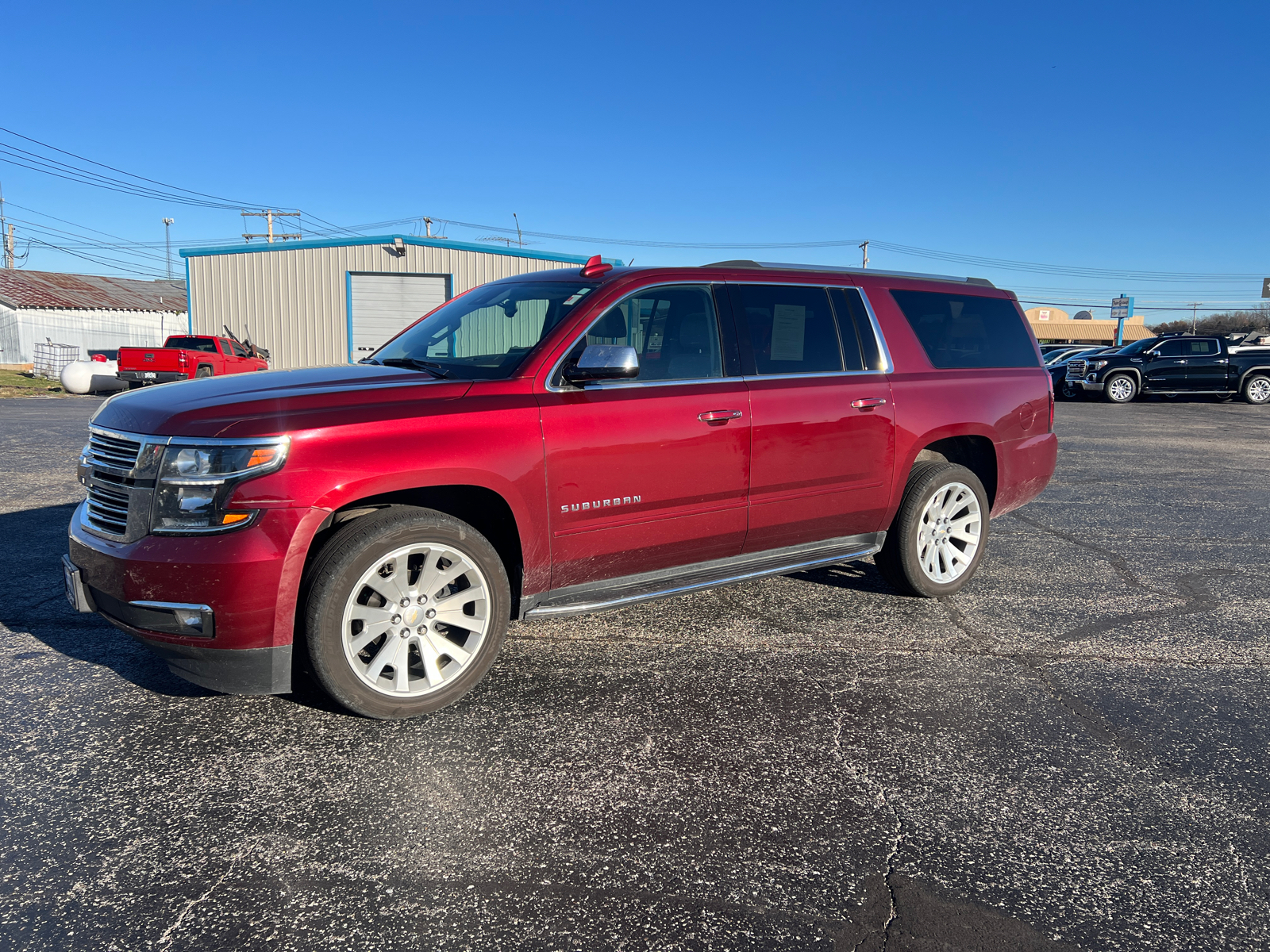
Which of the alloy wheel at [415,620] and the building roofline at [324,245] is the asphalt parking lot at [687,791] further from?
the building roofline at [324,245]

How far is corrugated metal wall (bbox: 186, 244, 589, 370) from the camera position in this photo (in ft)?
88.1

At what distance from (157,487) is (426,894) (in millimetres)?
1789

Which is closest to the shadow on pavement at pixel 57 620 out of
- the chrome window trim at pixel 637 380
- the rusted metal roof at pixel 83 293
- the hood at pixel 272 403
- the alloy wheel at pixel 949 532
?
the hood at pixel 272 403

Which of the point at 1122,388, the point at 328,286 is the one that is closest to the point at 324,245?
the point at 328,286

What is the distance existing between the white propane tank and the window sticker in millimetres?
24453

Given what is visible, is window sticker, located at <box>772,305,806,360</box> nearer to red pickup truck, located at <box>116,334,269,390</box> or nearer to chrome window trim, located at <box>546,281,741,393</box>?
chrome window trim, located at <box>546,281,741,393</box>

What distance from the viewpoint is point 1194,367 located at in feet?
78.2

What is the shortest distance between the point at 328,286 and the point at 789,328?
2504cm

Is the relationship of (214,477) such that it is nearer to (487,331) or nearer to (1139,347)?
(487,331)

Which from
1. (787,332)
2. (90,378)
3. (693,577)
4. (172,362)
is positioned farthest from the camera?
(90,378)

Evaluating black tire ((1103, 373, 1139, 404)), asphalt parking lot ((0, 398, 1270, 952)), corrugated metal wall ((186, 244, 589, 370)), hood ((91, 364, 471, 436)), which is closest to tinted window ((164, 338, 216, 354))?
corrugated metal wall ((186, 244, 589, 370))

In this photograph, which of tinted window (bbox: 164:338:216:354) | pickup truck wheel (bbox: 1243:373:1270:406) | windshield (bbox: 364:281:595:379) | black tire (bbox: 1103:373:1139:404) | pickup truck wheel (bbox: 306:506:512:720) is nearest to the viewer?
pickup truck wheel (bbox: 306:506:512:720)

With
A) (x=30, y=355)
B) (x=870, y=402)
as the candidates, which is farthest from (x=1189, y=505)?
(x=30, y=355)

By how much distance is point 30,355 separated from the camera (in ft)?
139
